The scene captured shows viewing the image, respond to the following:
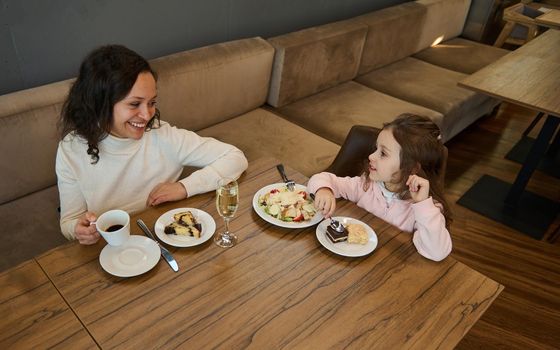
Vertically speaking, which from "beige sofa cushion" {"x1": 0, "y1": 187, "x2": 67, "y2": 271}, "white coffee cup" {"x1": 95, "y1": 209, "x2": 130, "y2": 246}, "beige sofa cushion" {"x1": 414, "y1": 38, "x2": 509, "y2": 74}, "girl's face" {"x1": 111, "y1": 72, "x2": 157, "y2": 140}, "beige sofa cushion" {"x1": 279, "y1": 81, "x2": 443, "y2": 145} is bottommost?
"beige sofa cushion" {"x1": 0, "y1": 187, "x2": 67, "y2": 271}

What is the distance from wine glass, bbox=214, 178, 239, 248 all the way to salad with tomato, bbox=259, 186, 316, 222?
146mm

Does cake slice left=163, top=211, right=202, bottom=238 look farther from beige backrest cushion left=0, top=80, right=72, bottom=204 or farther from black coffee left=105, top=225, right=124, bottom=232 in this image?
beige backrest cushion left=0, top=80, right=72, bottom=204

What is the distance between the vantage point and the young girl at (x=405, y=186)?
1259mm

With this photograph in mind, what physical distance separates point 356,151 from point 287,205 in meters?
0.53

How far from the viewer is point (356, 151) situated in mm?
1731

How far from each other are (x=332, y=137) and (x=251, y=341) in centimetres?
177

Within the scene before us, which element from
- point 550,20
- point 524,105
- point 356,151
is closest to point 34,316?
point 356,151

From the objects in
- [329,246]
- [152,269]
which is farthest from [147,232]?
[329,246]

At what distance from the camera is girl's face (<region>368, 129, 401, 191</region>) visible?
1.38 m

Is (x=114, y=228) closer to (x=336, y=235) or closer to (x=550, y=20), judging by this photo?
(x=336, y=235)

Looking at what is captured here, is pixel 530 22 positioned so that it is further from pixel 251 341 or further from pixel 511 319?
pixel 251 341

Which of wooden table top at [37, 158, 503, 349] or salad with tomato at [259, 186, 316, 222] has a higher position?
salad with tomato at [259, 186, 316, 222]

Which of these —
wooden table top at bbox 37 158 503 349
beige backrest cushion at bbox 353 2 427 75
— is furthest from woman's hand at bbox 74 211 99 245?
beige backrest cushion at bbox 353 2 427 75

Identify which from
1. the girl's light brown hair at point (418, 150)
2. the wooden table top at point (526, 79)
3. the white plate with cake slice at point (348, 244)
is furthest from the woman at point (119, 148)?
the wooden table top at point (526, 79)
